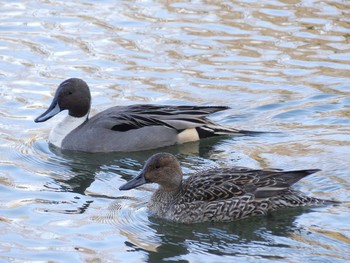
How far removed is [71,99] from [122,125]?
77 cm

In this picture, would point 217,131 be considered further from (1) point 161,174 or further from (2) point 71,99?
(1) point 161,174

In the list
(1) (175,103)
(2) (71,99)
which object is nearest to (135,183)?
(2) (71,99)

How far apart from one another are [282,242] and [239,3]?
906 centimetres

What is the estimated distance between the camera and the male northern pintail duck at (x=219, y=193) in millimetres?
10414

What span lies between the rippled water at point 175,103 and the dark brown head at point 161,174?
1.00 ft

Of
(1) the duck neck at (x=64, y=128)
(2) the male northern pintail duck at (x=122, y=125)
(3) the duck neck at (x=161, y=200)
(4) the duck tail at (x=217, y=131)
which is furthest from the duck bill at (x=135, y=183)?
(4) the duck tail at (x=217, y=131)

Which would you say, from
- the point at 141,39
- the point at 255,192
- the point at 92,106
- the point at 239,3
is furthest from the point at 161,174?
the point at 239,3

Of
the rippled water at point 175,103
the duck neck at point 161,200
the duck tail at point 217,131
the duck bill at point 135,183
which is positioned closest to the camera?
the rippled water at point 175,103

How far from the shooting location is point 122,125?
13.0m

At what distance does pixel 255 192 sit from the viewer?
10492mm

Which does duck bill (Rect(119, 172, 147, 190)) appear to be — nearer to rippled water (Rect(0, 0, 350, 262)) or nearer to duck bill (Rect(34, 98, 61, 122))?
rippled water (Rect(0, 0, 350, 262))

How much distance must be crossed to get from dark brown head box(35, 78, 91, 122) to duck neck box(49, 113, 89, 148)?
0.08 m

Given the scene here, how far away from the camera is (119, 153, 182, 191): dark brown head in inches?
419

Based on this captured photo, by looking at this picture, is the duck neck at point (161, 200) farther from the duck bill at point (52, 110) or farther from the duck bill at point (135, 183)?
the duck bill at point (52, 110)
